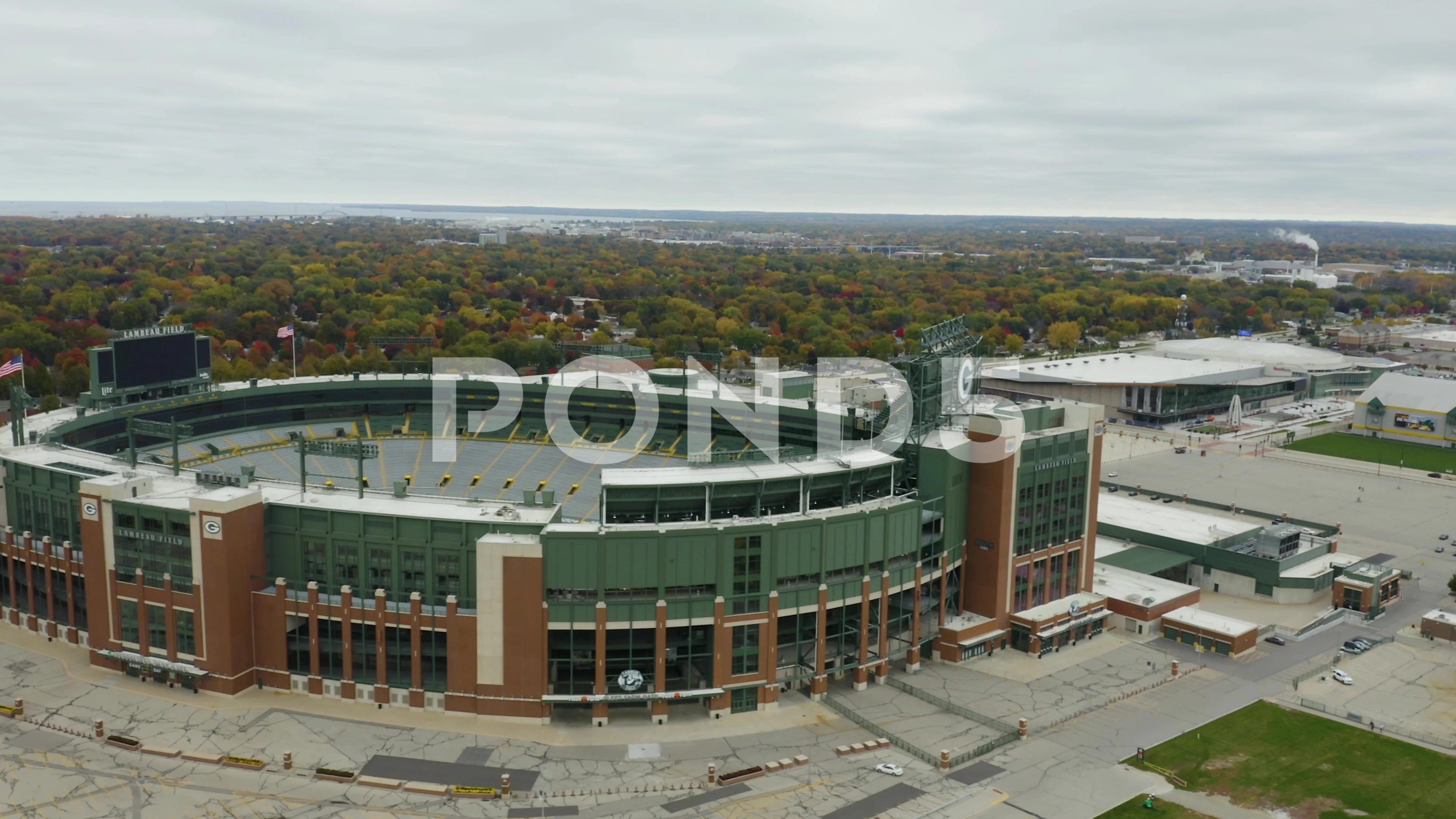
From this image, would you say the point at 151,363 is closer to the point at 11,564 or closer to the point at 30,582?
A: the point at 11,564

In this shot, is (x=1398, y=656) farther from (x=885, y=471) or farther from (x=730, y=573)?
(x=730, y=573)

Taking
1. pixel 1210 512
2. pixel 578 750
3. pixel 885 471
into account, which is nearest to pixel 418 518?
pixel 578 750

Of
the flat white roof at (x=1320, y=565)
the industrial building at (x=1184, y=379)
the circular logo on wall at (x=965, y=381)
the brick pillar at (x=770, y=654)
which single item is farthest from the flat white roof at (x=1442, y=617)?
the industrial building at (x=1184, y=379)

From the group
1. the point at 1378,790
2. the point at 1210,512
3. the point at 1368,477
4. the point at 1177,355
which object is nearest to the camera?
the point at 1378,790

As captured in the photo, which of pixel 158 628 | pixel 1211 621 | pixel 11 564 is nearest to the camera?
Answer: pixel 158 628

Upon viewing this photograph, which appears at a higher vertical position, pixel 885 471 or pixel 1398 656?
pixel 885 471

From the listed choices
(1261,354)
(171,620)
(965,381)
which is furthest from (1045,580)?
(1261,354)
